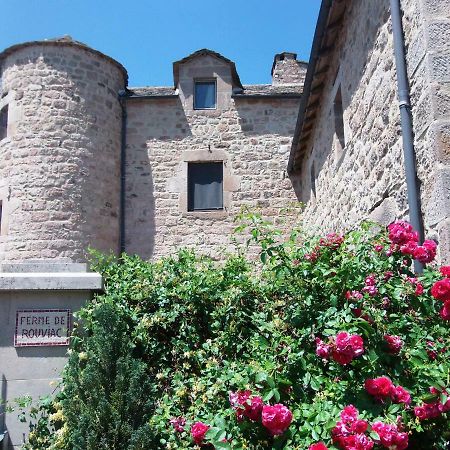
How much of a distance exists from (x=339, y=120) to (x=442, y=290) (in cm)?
478

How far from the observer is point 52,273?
4.64m

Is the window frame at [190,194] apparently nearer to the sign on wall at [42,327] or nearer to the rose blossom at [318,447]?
the sign on wall at [42,327]

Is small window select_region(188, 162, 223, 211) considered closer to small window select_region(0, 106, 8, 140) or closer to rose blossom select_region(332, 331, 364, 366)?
small window select_region(0, 106, 8, 140)

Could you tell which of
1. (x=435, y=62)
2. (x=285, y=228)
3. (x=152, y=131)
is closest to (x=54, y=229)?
(x=152, y=131)

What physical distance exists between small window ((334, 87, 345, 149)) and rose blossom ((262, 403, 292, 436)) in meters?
5.06

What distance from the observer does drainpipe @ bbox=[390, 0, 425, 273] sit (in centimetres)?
412

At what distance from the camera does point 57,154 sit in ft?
35.7

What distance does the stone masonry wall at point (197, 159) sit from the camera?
11.8 m

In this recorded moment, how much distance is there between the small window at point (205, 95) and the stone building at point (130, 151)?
31mm

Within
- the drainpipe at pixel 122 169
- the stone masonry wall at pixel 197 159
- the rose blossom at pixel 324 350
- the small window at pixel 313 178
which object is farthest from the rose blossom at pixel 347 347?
the drainpipe at pixel 122 169

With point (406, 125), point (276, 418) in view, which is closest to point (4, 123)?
point (406, 125)

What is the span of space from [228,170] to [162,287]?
776 centimetres

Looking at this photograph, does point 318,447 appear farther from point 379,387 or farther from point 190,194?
point 190,194

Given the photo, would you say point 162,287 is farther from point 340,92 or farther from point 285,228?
point 285,228
